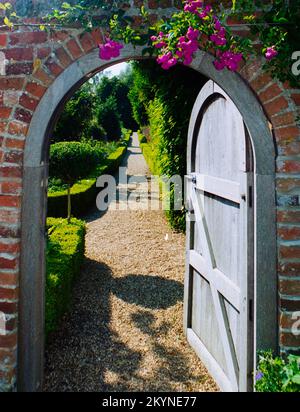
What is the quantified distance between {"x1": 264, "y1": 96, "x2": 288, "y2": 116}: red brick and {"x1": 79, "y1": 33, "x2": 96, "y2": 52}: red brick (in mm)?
1275

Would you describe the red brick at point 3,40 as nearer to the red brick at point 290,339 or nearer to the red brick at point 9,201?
the red brick at point 9,201

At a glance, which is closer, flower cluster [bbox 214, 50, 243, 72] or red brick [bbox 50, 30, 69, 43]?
flower cluster [bbox 214, 50, 243, 72]

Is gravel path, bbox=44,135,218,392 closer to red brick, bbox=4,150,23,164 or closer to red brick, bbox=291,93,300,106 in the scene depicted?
red brick, bbox=4,150,23,164

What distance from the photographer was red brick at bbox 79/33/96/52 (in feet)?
8.32

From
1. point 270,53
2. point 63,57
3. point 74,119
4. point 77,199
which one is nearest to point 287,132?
point 270,53

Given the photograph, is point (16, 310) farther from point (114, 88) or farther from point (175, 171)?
point (114, 88)

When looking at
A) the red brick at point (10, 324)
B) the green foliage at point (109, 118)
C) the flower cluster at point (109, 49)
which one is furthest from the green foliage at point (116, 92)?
the red brick at point (10, 324)

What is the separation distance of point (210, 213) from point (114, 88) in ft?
119

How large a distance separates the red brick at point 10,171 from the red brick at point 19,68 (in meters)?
0.66

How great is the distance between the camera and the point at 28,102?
2580 mm

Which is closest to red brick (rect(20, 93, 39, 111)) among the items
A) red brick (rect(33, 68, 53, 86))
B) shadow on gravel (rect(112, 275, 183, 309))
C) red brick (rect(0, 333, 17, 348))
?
red brick (rect(33, 68, 53, 86))

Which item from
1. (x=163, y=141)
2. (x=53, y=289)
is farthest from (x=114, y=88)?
(x=53, y=289)

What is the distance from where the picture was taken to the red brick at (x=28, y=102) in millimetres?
2578
